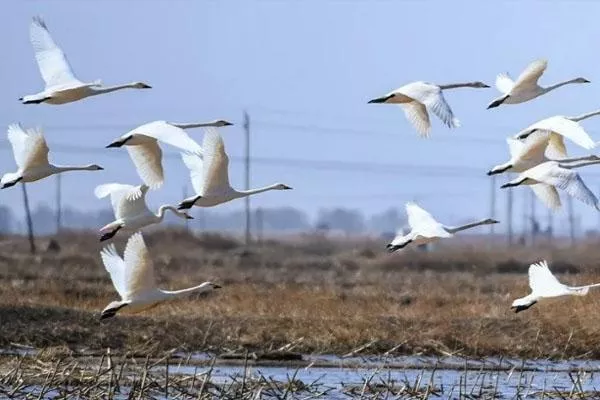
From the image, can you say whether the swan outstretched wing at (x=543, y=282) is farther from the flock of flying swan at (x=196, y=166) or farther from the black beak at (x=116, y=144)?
the black beak at (x=116, y=144)

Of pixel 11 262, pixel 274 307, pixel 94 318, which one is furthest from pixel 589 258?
pixel 94 318

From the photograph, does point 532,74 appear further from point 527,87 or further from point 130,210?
point 130,210

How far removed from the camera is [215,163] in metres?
16.4

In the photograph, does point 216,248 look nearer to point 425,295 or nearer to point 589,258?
point 589,258

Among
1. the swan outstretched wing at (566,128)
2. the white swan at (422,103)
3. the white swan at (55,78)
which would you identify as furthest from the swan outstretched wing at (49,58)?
the swan outstretched wing at (566,128)

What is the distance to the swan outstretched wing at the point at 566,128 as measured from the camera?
610 inches

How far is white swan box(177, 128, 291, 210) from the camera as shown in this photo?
16.2 meters

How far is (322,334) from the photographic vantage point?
21.2 meters

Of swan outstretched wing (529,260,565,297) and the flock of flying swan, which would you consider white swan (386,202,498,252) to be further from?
swan outstretched wing (529,260,565,297)

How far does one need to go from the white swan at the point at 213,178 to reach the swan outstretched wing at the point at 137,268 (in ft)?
1.77

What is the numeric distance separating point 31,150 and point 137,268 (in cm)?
158

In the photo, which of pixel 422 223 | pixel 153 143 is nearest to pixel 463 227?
pixel 422 223

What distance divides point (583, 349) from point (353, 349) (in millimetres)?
3006

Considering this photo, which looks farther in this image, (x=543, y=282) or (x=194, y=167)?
(x=194, y=167)
